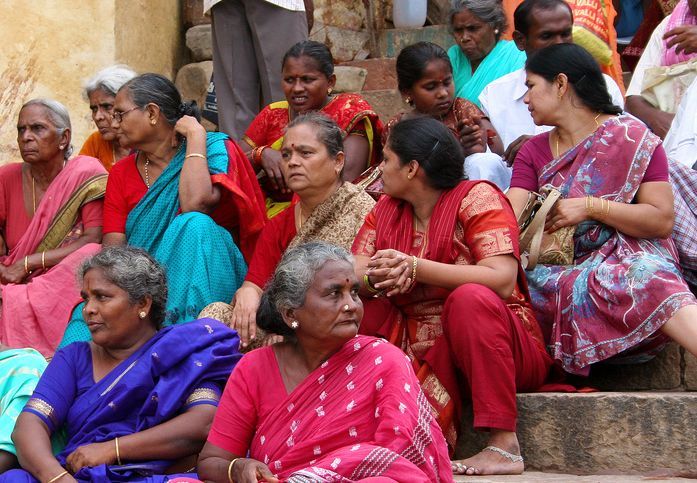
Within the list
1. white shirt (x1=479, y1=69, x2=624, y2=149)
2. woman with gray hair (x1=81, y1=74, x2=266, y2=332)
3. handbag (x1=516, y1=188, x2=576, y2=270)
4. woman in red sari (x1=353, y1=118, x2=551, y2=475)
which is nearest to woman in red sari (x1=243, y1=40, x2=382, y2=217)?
woman with gray hair (x1=81, y1=74, x2=266, y2=332)

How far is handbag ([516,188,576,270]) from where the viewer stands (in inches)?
199

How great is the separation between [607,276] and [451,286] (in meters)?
0.63

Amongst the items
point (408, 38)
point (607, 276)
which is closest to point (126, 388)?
point (607, 276)

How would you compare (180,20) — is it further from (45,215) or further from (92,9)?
(45,215)

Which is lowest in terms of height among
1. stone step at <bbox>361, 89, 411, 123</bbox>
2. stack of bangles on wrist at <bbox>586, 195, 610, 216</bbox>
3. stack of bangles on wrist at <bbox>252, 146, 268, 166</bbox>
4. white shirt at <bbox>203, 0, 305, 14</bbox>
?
stack of bangles on wrist at <bbox>252, 146, 268, 166</bbox>

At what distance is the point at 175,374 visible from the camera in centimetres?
452

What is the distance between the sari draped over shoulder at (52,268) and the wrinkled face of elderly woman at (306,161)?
121 centimetres

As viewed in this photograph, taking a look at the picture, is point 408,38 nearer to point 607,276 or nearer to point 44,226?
point 44,226

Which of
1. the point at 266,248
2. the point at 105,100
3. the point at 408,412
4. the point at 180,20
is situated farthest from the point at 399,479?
the point at 180,20

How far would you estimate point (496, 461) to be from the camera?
14.5ft

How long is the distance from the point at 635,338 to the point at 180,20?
17.7 ft

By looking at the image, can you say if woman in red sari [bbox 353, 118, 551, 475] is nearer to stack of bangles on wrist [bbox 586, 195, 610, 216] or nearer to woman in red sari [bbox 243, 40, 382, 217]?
stack of bangles on wrist [bbox 586, 195, 610, 216]

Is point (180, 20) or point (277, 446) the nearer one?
point (277, 446)

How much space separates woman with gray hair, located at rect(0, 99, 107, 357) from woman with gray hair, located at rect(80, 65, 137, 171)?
1.34 feet
